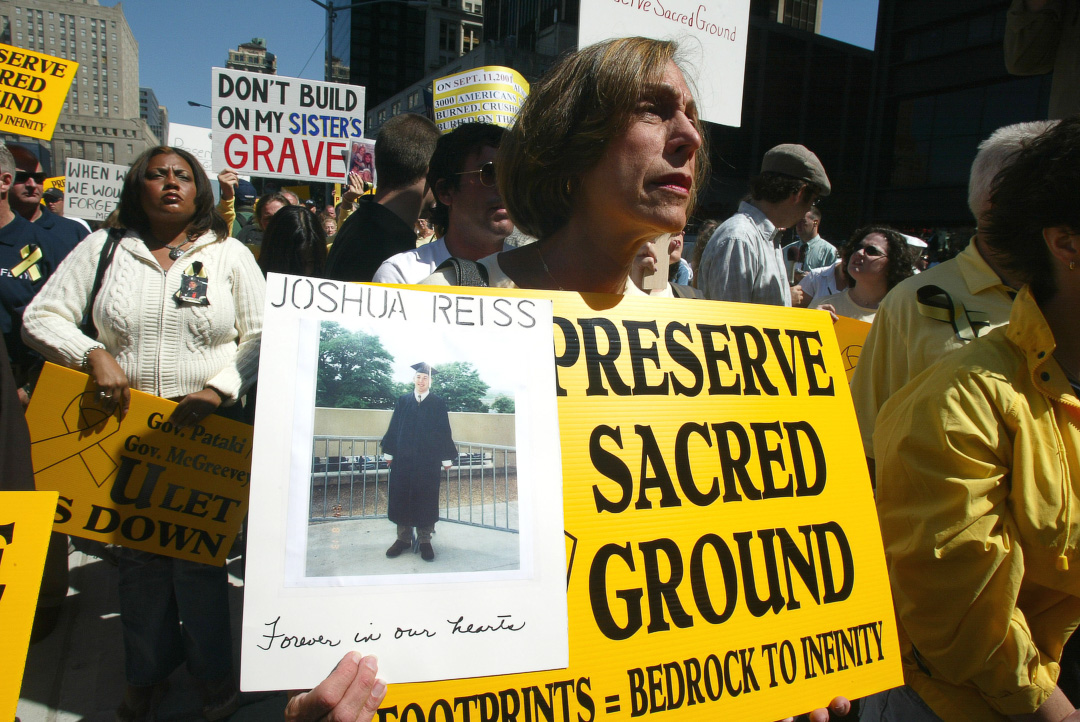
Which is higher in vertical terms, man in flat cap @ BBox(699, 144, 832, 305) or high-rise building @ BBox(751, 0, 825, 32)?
high-rise building @ BBox(751, 0, 825, 32)

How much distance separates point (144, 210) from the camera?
2646mm

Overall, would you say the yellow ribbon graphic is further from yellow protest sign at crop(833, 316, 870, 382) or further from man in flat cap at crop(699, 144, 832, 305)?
yellow protest sign at crop(833, 316, 870, 382)

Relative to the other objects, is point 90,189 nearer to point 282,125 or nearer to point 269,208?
point 282,125

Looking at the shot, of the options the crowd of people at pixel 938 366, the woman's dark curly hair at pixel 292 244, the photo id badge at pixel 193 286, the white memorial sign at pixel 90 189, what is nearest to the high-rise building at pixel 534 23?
the white memorial sign at pixel 90 189

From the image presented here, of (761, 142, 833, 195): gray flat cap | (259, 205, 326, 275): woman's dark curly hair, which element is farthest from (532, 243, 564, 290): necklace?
(259, 205, 326, 275): woman's dark curly hair

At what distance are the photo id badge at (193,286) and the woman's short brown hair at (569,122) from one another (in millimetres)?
1623

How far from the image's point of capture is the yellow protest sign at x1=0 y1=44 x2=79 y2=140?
5.52m

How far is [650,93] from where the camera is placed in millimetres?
1319

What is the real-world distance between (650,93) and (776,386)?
659 millimetres

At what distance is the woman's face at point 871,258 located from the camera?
3.66 metres

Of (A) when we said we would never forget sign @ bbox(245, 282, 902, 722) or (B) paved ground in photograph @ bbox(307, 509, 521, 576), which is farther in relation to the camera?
(A) when we said we would never forget sign @ bbox(245, 282, 902, 722)

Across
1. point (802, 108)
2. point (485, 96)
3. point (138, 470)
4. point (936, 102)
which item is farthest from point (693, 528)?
point (802, 108)

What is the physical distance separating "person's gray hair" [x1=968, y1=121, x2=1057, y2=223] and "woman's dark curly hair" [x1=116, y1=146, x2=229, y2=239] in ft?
9.57

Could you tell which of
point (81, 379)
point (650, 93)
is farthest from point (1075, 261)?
point (81, 379)
